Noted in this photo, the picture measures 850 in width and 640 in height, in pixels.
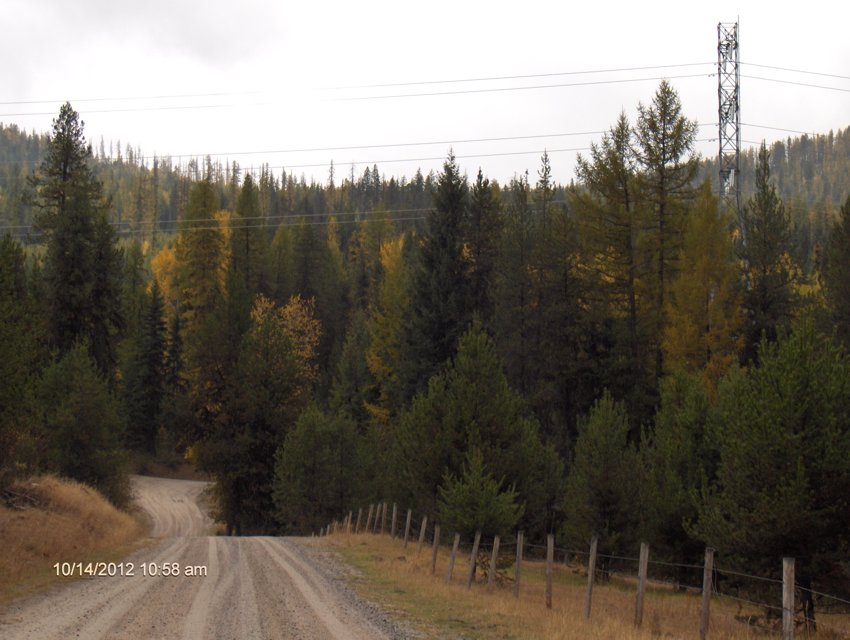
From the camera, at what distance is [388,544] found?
2861 cm

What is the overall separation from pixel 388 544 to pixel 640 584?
15.0m

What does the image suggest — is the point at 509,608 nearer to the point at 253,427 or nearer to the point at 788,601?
the point at 788,601

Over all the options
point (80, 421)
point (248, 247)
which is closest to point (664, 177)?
point (80, 421)

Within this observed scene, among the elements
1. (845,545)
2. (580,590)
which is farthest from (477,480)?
(845,545)

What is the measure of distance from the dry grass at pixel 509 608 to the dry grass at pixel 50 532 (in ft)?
22.5

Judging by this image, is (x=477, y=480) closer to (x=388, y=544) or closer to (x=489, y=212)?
(x=388, y=544)

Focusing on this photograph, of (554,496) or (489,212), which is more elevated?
(489,212)

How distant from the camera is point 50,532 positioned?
22.4 metres

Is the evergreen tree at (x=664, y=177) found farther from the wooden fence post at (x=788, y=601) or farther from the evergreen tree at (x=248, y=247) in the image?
the evergreen tree at (x=248, y=247)

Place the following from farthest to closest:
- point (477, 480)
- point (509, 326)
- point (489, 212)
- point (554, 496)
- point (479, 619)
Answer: point (489, 212) < point (509, 326) < point (554, 496) < point (477, 480) < point (479, 619)

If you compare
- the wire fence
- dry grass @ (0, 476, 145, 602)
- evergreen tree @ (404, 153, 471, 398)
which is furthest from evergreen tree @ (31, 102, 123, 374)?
the wire fence

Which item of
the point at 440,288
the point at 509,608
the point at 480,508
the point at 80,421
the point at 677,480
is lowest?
the point at 509,608

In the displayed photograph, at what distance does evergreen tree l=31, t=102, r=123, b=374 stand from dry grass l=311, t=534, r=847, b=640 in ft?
83.9

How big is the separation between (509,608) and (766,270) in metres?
28.7
